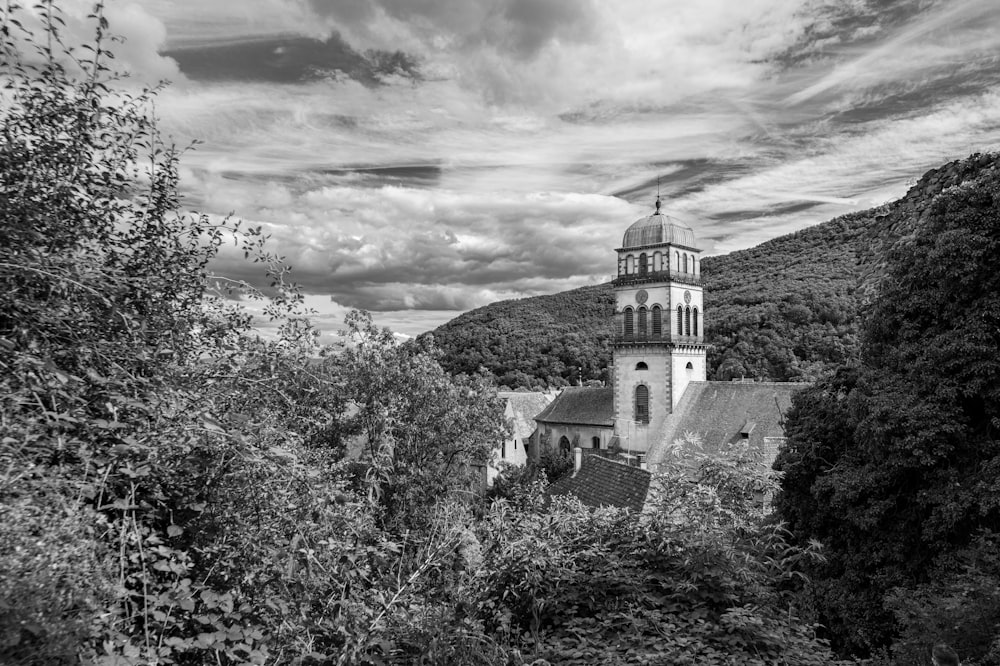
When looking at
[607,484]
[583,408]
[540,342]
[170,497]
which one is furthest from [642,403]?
[540,342]

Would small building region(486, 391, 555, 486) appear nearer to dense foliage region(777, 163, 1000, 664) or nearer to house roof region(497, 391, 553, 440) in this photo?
house roof region(497, 391, 553, 440)

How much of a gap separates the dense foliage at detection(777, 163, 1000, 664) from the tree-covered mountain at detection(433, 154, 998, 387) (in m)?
1.66

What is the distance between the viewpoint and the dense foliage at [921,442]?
8.30 metres

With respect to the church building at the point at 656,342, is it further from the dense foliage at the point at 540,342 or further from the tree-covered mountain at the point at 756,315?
the dense foliage at the point at 540,342

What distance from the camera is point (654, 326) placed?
1323 inches

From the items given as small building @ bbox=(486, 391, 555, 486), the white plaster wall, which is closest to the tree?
the white plaster wall

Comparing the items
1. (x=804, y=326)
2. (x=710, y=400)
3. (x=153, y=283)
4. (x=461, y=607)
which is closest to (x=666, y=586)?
(x=461, y=607)

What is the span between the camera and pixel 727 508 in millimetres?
7223

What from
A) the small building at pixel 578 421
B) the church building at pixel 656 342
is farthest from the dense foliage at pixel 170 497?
the small building at pixel 578 421

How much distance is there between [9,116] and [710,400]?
30.4m

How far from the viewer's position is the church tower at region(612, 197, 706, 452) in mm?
32750

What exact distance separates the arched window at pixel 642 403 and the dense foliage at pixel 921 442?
22.6 metres

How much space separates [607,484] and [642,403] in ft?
61.6

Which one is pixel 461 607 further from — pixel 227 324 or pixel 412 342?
pixel 412 342
